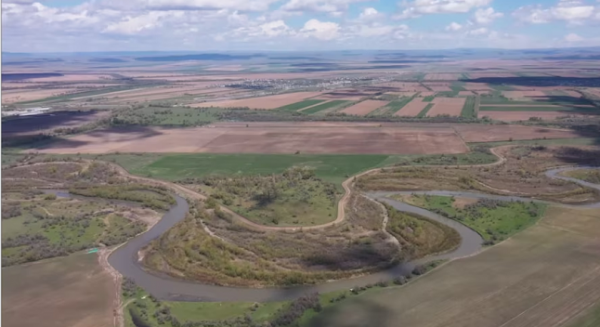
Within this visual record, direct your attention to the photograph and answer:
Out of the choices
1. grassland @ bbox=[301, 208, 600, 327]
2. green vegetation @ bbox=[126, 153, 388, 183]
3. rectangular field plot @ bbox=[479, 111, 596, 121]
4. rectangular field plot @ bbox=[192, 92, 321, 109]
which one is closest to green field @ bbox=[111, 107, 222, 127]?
rectangular field plot @ bbox=[192, 92, 321, 109]

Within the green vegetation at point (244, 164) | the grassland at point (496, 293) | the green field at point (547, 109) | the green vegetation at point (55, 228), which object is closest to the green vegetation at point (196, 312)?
the grassland at point (496, 293)

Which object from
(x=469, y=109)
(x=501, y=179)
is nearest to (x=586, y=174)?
(x=501, y=179)

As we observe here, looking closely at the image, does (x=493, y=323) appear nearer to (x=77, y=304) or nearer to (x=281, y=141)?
(x=77, y=304)

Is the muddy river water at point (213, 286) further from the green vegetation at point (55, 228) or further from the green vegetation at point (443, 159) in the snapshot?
the green vegetation at point (443, 159)

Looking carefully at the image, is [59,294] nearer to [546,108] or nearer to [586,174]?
[586,174]

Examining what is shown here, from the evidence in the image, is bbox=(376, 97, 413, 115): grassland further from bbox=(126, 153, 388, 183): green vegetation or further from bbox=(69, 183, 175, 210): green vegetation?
bbox=(69, 183, 175, 210): green vegetation
